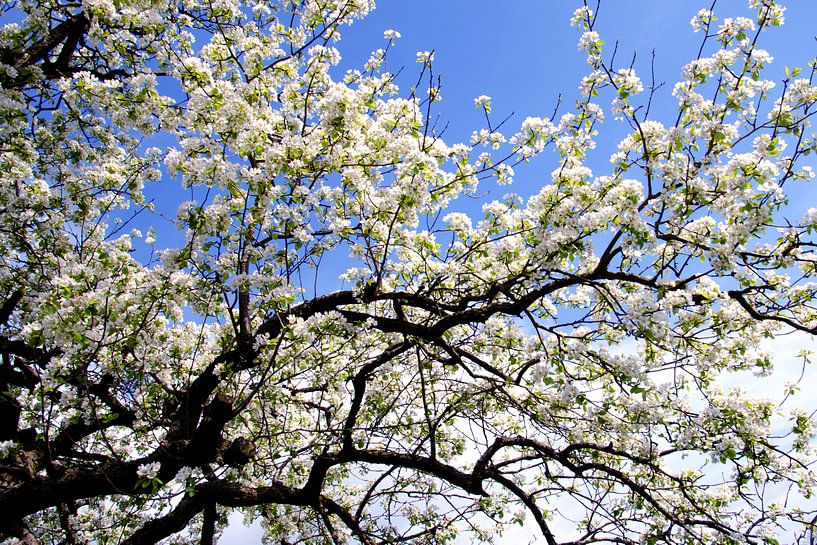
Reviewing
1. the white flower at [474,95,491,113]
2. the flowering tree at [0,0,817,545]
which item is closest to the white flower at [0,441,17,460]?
the flowering tree at [0,0,817,545]

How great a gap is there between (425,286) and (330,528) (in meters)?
3.47

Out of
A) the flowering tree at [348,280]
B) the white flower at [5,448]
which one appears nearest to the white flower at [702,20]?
the flowering tree at [348,280]

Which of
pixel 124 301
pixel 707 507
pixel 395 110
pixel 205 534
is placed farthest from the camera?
pixel 205 534

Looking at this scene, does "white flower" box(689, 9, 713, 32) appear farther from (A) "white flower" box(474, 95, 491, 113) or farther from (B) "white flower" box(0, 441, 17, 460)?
(B) "white flower" box(0, 441, 17, 460)

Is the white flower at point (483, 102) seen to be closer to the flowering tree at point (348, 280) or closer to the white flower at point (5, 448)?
the flowering tree at point (348, 280)

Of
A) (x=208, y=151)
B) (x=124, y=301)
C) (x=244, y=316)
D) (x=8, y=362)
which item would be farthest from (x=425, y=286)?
(x=8, y=362)

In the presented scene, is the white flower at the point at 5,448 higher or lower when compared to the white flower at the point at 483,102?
lower

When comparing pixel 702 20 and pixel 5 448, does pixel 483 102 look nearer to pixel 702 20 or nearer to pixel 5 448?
pixel 702 20

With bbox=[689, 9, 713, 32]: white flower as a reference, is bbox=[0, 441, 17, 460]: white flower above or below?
below

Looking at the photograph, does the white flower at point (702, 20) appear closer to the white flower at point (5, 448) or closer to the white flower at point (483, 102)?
the white flower at point (483, 102)

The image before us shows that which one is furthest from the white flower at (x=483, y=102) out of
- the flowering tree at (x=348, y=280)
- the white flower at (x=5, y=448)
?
the white flower at (x=5, y=448)

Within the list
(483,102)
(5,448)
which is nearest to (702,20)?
(483,102)

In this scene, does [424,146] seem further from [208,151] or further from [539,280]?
[208,151]

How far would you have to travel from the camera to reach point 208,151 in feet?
19.0
